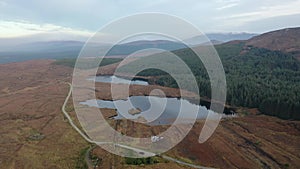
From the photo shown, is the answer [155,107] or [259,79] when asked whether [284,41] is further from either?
[155,107]

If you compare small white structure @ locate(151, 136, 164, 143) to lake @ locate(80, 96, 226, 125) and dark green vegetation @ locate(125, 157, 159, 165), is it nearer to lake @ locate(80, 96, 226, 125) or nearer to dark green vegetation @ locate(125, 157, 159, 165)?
dark green vegetation @ locate(125, 157, 159, 165)

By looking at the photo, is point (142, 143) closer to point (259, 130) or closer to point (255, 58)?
point (259, 130)

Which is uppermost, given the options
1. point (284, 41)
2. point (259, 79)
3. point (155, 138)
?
point (284, 41)

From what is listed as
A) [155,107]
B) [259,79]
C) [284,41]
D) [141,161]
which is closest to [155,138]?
[141,161]

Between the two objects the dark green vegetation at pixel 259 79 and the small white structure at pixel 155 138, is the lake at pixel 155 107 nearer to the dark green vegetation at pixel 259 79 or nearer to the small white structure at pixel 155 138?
the small white structure at pixel 155 138

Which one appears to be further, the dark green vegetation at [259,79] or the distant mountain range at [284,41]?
the distant mountain range at [284,41]

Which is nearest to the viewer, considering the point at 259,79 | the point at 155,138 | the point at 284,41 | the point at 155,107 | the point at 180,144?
the point at 180,144

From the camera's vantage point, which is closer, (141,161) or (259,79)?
(141,161)

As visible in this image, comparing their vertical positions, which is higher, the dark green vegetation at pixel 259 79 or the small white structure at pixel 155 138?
the dark green vegetation at pixel 259 79

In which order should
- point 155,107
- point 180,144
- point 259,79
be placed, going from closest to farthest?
point 180,144, point 155,107, point 259,79

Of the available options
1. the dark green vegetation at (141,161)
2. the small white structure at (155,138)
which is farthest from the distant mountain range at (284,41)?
the dark green vegetation at (141,161)
